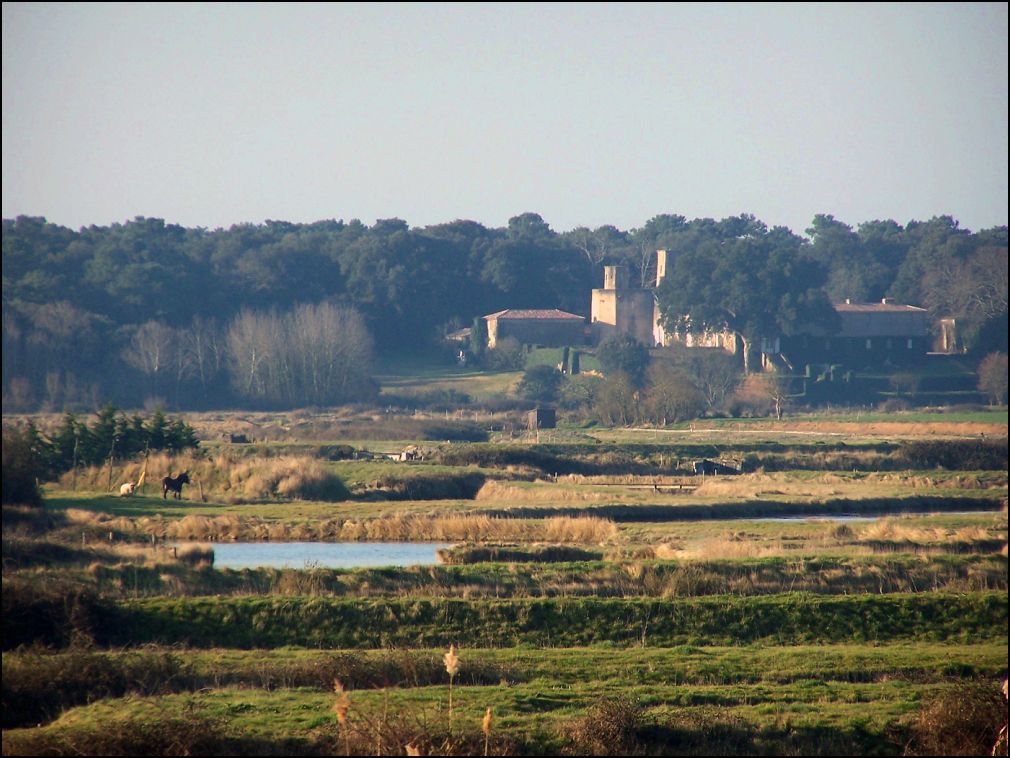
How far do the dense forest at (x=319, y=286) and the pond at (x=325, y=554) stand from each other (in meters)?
17.8

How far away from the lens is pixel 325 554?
3144cm

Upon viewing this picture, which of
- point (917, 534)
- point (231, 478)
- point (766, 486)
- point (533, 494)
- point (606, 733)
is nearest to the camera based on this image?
point (606, 733)

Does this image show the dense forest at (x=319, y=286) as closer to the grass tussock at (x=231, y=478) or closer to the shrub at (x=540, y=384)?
the grass tussock at (x=231, y=478)

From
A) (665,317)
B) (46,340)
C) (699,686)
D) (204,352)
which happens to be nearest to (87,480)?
(46,340)

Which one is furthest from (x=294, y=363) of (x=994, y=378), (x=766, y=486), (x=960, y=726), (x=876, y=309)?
(x=960, y=726)

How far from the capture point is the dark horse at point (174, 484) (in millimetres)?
41406

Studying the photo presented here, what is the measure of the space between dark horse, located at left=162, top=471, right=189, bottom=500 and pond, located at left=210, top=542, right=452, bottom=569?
8862 millimetres

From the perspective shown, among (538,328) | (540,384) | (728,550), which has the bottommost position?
(728,550)

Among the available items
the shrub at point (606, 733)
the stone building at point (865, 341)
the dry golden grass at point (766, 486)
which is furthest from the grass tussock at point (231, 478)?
the stone building at point (865, 341)

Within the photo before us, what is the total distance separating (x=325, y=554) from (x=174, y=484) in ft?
39.4

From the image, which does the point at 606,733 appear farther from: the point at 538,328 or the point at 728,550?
the point at 538,328

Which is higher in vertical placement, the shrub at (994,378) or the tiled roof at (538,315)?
the tiled roof at (538,315)

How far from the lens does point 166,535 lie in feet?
110

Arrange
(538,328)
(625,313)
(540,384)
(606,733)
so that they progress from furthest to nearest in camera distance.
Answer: (625,313) → (538,328) → (540,384) → (606,733)
